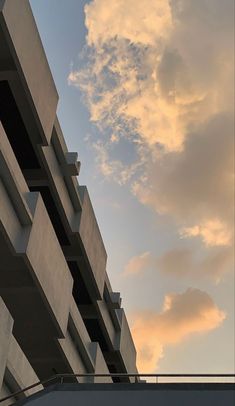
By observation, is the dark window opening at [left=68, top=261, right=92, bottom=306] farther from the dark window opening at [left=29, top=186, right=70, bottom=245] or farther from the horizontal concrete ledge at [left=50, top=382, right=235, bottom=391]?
the horizontal concrete ledge at [left=50, top=382, right=235, bottom=391]

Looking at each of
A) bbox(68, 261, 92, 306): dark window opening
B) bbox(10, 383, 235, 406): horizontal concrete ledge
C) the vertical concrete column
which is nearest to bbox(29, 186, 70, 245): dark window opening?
bbox(68, 261, 92, 306): dark window opening

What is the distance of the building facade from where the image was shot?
62.9 feet

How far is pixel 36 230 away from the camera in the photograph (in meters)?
20.4

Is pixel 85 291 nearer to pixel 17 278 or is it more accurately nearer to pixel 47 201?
pixel 47 201

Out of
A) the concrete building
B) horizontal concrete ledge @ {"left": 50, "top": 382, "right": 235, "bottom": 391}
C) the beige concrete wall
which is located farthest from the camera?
the concrete building

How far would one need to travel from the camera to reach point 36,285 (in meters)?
20.9

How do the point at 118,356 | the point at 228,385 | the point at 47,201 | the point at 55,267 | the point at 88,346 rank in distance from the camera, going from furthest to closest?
1. the point at 118,356
2. the point at 88,346
3. the point at 47,201
4. the point at 55,267
5. the point at 228,385

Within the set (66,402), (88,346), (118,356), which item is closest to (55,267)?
(88,346)

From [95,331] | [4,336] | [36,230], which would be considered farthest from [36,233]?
[95,331]

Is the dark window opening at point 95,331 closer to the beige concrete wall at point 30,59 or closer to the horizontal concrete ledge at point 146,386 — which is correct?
the beige concrete wall at point 30,59

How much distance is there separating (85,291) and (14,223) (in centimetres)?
1152

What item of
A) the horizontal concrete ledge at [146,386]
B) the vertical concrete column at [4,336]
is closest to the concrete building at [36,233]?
the vertical concrete column at [4,336]

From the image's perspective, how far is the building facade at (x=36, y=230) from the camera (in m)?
19.2

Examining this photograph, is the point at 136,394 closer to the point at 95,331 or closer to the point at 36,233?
the point at 36,233
